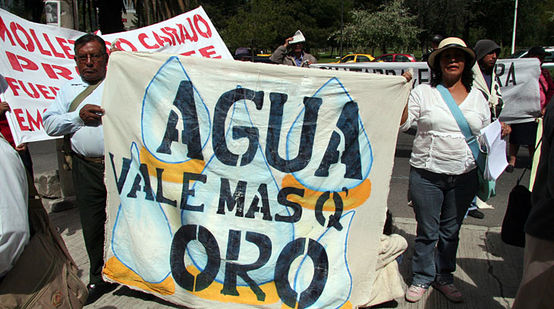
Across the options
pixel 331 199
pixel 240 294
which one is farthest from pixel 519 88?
pixel 240 294

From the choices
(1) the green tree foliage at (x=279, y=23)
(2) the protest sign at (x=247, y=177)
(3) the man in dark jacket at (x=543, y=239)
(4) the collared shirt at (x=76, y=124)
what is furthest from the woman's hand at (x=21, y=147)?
(1) the green tree foliage at (x=279, y=23)

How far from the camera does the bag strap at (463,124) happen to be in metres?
2.86

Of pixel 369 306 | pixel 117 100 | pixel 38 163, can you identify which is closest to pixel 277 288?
pixel 369 306

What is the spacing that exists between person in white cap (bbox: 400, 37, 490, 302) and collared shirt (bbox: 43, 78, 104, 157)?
2.12 metres

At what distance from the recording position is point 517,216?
110 inches

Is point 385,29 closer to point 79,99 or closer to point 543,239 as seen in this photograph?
point 79,99

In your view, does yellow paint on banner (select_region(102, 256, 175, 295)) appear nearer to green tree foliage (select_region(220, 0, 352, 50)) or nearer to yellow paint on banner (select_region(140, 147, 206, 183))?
yellow paint on banner (select_region(140, 147, 206, 183))

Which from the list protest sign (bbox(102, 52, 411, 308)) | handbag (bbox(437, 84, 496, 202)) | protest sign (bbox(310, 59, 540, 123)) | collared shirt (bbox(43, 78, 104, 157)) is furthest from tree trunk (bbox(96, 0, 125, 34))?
handbag (bbox(437, 84, 496, 202))

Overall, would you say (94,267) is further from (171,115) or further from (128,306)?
(171,115)

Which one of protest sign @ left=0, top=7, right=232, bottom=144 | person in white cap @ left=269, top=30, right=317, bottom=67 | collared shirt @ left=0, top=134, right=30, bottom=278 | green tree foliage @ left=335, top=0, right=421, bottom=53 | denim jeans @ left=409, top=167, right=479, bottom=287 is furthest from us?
green tree foliage @ left=335, top=0, right=421, bottom=53

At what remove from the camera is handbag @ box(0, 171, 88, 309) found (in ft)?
5.60

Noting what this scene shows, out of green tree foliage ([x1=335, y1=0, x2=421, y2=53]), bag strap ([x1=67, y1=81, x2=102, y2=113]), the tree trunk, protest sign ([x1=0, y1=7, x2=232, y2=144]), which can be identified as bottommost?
bag strap ([x1=67, y1=81, x2=102, y2=113])

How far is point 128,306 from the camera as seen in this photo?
10.0 ft

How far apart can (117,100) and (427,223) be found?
2298mm
